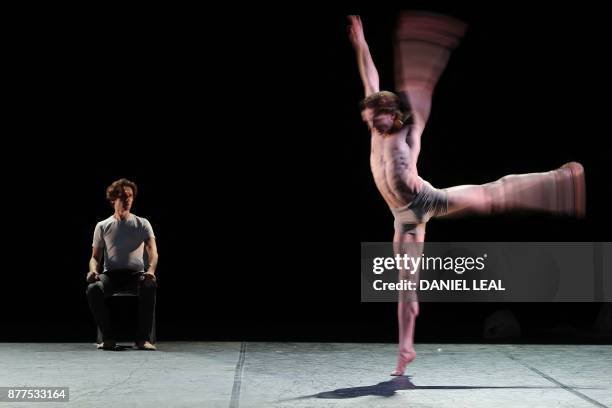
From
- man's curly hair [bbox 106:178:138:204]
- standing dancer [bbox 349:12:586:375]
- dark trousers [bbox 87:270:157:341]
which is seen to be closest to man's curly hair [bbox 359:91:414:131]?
standing dancer [bbox 349:12:586:375]

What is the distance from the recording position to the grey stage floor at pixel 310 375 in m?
4.06

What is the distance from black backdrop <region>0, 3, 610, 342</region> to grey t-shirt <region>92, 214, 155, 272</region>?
Result: 163cm

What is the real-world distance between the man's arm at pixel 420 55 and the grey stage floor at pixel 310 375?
1.51m

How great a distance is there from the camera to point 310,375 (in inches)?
193

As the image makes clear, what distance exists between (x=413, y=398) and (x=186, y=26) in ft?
17.1

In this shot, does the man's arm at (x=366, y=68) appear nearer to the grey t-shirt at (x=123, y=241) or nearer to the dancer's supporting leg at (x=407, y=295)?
the dancer's supporting leg at (x=407, y=295)

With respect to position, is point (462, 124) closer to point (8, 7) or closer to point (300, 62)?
point (300, 62)

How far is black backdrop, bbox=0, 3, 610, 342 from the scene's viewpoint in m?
8.18

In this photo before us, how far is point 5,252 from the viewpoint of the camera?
8.66 m

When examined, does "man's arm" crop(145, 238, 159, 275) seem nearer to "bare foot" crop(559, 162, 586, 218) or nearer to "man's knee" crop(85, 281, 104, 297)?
"man's knee" crop(85, 281, 104, 297)

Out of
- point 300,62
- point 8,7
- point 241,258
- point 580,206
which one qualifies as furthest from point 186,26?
point 580,206

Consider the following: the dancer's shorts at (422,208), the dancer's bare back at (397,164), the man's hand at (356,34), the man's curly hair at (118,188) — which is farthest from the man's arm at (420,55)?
the man's curly hair at (118,188)

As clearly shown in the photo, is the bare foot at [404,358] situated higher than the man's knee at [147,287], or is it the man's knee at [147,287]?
the man's knee at [147,287]

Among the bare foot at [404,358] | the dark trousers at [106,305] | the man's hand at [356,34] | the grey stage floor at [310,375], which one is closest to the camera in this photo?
the grey stage floor at [310,375]
